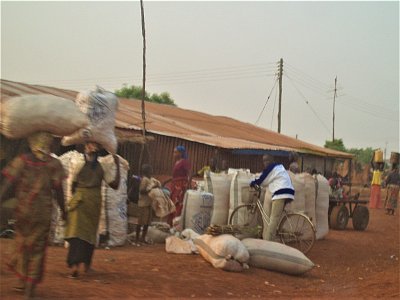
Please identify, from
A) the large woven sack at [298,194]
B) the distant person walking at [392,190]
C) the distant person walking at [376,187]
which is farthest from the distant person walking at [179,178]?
the distant person walking at [376,187]

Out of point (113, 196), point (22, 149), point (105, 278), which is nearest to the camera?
point (105, 278)

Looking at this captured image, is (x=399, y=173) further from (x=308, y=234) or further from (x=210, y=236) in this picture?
(x=210, y=236)

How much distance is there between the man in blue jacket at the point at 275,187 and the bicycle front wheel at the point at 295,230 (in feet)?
0.96

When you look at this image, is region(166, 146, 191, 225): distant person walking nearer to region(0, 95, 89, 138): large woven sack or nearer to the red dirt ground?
the red dirt ground

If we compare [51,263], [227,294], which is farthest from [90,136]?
[227,294]

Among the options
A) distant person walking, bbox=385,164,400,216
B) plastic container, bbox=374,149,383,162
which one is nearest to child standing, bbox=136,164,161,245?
distant person walking, bbox=385,164,400,216

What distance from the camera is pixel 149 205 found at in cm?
888

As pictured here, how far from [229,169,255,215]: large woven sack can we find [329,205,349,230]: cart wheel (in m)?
4.54

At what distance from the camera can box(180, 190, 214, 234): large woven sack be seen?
9133 mm

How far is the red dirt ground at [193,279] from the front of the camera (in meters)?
5.27

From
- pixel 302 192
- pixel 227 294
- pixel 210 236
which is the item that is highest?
pixel 302 192

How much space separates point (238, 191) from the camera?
9.41 metres

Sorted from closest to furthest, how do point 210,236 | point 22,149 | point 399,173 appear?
point 210,236 → point 22,149 → point 399,173

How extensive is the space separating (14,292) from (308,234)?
17.7 feet
